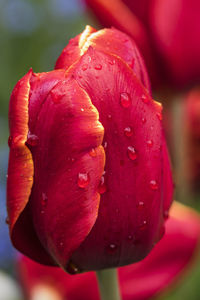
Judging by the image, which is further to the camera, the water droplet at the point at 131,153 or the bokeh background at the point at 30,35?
the bokeh background at the point at 30,35

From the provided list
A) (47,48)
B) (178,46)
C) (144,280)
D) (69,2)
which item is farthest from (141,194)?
(69,2)

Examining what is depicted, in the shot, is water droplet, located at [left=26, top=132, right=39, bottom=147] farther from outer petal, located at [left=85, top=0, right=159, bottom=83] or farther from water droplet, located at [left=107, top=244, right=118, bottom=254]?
outer petal, located at [left=85, top=0, right=159, bottom=83]

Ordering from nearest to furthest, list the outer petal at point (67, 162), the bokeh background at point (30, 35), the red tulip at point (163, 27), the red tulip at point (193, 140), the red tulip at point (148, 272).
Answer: the outer petal at point (67, 162) → the red tulip at point (148, 272) → the red tulip at point (163, 27) → the red tulip at point (193, 140) → the bokeh background at point (30, 35)

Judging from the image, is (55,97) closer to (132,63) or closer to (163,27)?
(132,63)

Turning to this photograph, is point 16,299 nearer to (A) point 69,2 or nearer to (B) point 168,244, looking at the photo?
(B) point 168,244

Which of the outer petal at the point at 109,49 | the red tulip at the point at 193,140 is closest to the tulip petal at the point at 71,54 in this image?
the outer petal at the point at 109,49

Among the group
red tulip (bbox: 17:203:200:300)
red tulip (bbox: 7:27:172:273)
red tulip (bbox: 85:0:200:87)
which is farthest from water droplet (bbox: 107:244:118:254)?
red tulip (bbox: 85:0:200:87)

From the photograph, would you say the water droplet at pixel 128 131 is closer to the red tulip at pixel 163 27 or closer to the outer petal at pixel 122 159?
the outer petal at pixel 122 159

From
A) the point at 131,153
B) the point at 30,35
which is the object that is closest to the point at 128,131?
the point at 131,153
